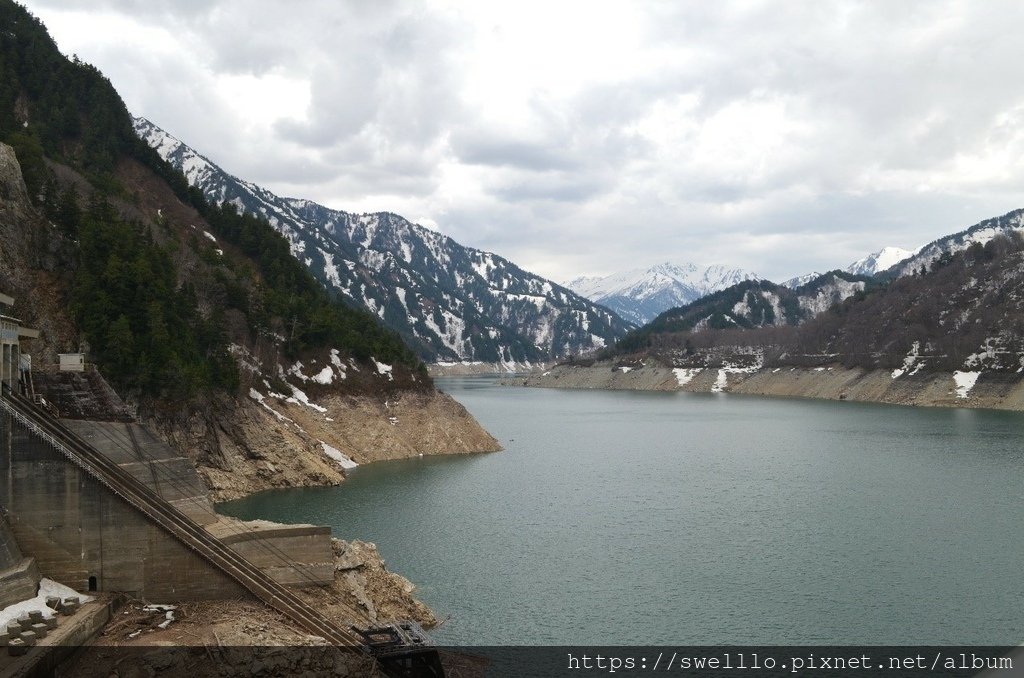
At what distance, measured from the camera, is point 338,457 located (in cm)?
6731

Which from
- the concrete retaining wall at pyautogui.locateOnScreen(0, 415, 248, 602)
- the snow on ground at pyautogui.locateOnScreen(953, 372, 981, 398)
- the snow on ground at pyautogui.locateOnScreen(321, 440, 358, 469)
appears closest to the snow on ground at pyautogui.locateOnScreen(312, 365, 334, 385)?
the snow on ground at pyautogui.locateOnScreen(321, 440, 358, 469)

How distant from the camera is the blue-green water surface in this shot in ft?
102

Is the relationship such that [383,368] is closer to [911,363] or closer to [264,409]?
[264,409]

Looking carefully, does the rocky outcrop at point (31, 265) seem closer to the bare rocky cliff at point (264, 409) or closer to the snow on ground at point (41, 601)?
the bare rocky cliff at point (264, 409)

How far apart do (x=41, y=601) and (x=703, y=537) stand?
3226cm

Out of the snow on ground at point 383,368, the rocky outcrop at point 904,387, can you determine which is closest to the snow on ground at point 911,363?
the rocky outcrop at point 904,387

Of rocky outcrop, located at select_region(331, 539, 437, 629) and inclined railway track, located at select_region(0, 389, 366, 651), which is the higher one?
inclined railway track, located at select_region(0, 389, 366, 651)

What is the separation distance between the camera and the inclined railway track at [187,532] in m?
25.3

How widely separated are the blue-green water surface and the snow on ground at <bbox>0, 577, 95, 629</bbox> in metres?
12.8

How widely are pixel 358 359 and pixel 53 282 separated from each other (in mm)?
35352

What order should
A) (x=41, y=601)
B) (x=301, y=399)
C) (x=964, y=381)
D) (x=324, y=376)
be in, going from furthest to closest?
1. (x=964, y=381)
2. (x=324, y=376)
3. (x=301, y=399)
4. (x=41, y=601)

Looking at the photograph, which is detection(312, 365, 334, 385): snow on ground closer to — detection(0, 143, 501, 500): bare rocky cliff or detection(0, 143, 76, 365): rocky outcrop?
detection(0, 143, 501, 500): bare rocky cliff

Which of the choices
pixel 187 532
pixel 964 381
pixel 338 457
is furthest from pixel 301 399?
pixel 964 381

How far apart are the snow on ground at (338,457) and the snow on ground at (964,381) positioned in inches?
4672
